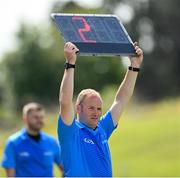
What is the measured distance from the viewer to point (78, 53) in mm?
8141

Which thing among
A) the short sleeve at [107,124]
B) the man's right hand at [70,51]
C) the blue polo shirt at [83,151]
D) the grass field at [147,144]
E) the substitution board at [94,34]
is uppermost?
the grass field at [147,144]

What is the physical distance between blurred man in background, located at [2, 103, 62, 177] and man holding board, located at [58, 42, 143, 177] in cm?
418

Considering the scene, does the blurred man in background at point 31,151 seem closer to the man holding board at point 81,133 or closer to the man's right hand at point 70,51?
the man holding board at point 81,133

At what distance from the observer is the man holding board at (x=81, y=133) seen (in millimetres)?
8160

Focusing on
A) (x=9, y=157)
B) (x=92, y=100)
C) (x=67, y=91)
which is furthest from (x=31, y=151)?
(x=67, y=91)

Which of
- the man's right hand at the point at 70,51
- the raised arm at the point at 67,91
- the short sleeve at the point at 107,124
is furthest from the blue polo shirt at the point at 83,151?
the man's right hand at the point at 70,51

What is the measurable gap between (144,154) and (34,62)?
2522 centimetres

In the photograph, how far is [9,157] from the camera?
12.9 metres

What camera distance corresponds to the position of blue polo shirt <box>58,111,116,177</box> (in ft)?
27.3

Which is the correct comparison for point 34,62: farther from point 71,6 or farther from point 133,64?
point 133,64

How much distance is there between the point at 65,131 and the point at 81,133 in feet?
1.04

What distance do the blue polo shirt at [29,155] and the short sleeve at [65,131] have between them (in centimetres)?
461

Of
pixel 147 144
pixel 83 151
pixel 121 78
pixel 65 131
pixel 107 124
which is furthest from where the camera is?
pixel 121 78

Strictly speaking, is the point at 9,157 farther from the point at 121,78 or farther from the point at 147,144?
the point at 121,78
